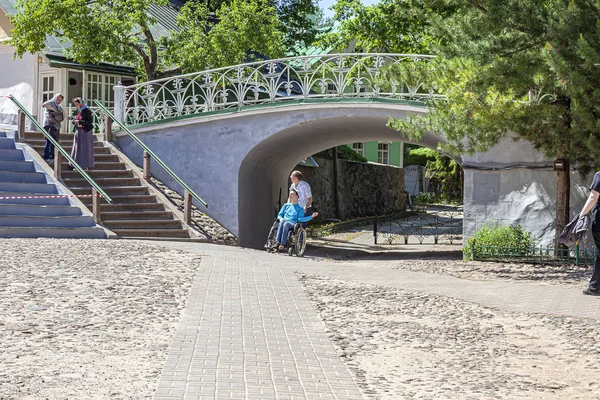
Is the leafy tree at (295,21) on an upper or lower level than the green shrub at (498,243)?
upper

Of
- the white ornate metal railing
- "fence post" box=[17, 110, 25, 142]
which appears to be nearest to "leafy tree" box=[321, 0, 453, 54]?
the white ornate metal railing

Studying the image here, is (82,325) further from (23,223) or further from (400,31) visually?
(400,31)

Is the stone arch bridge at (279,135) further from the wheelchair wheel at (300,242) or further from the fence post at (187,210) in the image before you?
the wheelchair wheel at (300,242)

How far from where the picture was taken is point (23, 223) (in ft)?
53.8

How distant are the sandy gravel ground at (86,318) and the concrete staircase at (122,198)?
392cm

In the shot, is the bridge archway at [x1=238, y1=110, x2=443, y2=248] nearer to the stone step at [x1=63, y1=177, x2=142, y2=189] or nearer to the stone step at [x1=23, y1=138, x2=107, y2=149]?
the stone step at [x1=63, y1=177, x2=142, y2=189]

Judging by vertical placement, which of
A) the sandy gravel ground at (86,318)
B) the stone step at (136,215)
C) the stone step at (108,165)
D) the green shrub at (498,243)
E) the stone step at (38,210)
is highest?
the stone step at (108,165)

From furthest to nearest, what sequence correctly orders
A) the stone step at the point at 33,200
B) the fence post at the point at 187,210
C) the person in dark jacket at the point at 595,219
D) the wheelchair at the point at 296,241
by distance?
the fence post at the point at 187,210 → the stone step at the point at 33,200 → the wheelchair at the point at 296,241 → the person in dark jacket at the point at 595,219

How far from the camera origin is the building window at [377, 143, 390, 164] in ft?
171

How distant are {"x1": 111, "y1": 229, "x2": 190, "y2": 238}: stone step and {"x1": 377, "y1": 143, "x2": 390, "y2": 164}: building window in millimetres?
34594

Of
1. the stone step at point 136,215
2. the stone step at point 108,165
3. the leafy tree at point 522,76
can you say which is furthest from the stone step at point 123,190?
the leafy tree at point 522,76

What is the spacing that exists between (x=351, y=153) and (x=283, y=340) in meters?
33.0

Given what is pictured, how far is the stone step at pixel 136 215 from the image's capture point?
59.1 ft

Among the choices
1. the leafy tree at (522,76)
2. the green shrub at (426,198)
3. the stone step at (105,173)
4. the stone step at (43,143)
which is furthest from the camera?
the green shrub at (426,198)
